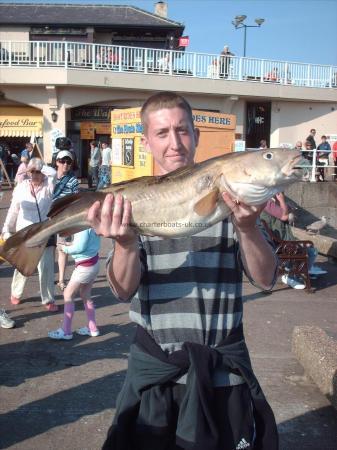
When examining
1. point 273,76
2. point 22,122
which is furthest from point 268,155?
point 273,76

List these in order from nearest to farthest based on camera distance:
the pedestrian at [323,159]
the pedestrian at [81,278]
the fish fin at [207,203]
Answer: the fish fin at [207,203]
the pedestrian at [81,278]
the pedestrian at [323,159]

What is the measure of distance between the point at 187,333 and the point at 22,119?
84.0 feet

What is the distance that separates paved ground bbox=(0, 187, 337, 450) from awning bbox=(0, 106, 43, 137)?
19997 millimetres

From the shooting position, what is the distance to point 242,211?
1.92 m

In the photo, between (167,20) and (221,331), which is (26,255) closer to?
(221,331)

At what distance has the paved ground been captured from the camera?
3990mm

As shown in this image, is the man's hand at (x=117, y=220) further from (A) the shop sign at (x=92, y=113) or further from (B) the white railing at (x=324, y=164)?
(A) the shop sign at (x=92, y=113)

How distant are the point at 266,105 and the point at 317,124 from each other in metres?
3.14

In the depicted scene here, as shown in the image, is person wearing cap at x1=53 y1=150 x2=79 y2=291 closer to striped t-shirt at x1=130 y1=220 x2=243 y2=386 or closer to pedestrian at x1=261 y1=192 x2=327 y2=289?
pedestrian at x1=261 y1=192 x2=327 y2=289

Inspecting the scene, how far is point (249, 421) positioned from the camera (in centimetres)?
211

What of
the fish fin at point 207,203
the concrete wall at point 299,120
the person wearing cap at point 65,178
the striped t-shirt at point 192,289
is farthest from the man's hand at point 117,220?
the concrete wall at point 299,120

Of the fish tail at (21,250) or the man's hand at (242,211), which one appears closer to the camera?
the man's hand at (242,211)

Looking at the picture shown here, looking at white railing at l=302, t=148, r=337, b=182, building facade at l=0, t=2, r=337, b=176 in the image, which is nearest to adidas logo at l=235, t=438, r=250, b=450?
white railing at l=302, t=148, r=337, b=182

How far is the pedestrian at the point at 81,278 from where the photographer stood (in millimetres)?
5793
